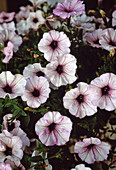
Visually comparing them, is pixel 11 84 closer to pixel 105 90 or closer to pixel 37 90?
pixel 37 90

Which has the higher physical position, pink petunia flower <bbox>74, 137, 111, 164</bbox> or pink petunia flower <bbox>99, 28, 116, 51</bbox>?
pink petunia flower <bbox>99, 28, 116, 51</bbox>

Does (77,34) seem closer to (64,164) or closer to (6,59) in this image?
(6,59)

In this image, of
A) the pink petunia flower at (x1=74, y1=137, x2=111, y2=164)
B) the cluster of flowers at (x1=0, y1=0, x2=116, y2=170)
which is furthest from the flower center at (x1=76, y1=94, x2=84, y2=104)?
the pink petunia flower at (x1=74, y1=137, x2=111, y2=164)

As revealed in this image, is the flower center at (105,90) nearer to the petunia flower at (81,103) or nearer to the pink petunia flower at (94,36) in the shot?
the petunia flower at (81,103)

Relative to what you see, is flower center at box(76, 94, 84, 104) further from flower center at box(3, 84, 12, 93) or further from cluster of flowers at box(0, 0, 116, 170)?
flower center at box(3, 84, 12, 93)

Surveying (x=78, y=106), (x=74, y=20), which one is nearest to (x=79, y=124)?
(x=78, y=106)

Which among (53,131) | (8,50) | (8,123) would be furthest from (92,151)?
(8,50)
